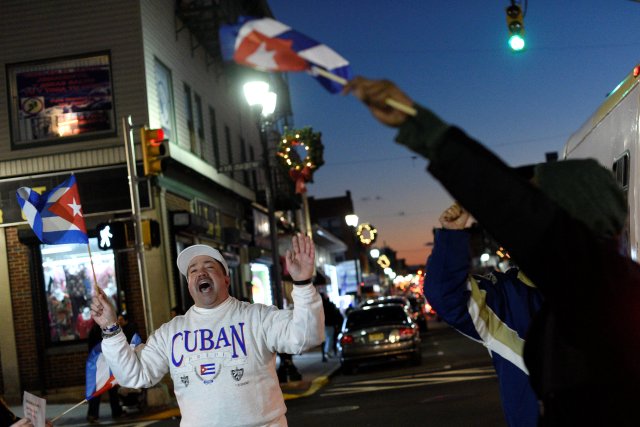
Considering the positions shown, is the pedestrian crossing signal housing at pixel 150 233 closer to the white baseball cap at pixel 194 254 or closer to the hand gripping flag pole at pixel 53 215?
the hand gripping flag pole at pixel 53 215

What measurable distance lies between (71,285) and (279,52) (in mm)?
20768

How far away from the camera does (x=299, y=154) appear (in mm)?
29875

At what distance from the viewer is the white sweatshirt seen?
480cm

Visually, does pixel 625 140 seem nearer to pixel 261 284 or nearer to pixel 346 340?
pixel 346 340

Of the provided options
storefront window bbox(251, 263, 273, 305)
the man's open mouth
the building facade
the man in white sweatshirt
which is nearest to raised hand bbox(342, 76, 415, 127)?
the man in white sweatshirt

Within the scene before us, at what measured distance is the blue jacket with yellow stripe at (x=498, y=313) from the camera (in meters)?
3.94

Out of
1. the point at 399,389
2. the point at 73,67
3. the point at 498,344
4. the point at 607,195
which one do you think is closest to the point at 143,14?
the point at 73,67

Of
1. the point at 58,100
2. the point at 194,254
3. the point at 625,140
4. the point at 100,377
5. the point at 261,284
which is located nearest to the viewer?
the point at 194,254

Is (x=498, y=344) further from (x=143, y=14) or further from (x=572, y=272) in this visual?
(x=143, y=14)

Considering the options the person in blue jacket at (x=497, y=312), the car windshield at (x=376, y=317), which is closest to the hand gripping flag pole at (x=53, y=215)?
the person in blue jacket at (x=497, y=312)

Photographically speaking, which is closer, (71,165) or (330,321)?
(71,165)

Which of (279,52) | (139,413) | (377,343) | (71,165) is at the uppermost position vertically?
(71,165)

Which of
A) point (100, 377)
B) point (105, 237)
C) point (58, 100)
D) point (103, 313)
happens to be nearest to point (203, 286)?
point (103, 313)

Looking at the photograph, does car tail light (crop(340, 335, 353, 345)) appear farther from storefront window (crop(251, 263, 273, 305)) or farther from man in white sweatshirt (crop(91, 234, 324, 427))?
man in white sweatshirt (crop(91, 234, 324, 427))
